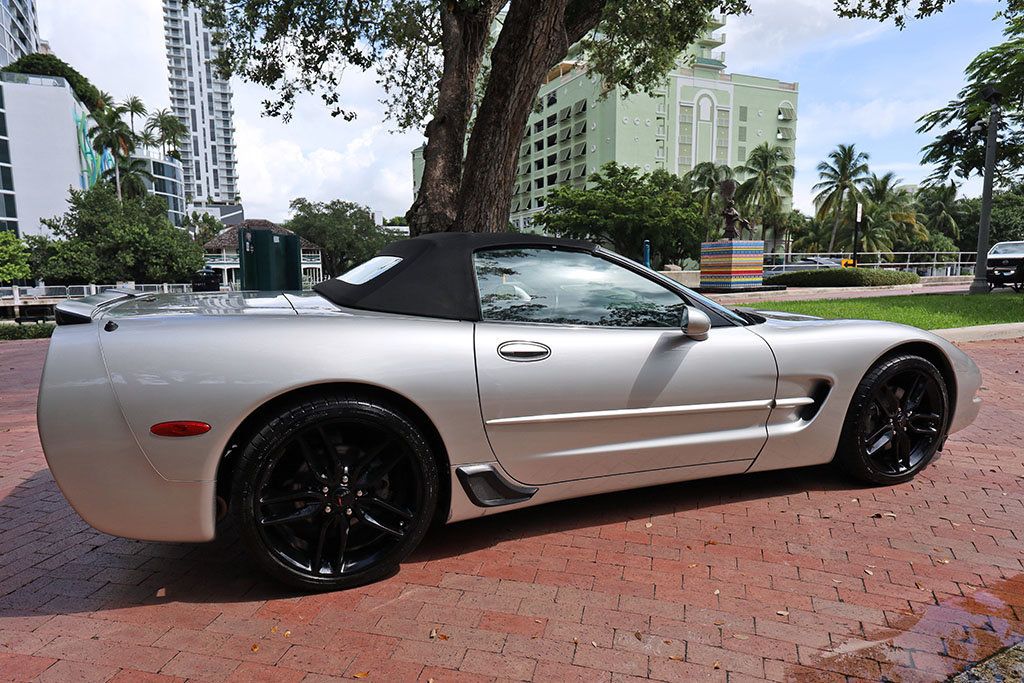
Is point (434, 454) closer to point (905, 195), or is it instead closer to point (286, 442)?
point (286, 442)

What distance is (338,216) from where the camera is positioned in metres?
68.9

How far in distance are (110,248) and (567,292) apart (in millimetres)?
47380

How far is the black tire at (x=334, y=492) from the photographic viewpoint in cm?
230

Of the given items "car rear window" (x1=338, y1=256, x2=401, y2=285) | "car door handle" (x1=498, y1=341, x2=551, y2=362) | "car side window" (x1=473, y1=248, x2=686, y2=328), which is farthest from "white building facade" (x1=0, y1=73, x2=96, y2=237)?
"car door handle" (x1=498, y1=341, x2=551, y2=362)

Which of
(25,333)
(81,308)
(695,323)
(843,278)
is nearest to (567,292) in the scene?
(695,323)

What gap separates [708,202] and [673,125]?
19.3 meters

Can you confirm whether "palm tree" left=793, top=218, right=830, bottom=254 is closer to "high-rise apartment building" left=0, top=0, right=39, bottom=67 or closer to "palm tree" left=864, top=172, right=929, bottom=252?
"palm tree" left=864, top=172, right=929, bottom=252

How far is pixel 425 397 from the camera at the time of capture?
2473 millimetres

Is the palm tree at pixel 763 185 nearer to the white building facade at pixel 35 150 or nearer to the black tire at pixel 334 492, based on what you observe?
the white building facade at pixel 35 150

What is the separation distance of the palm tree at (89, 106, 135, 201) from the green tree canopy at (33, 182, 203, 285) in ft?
83.9

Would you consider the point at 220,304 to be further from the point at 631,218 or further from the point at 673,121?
the point at 673,121

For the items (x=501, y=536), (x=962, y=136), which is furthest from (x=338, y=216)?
(x=501, y=536)

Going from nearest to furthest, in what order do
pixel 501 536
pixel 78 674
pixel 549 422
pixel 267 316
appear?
pixel 78 674 → pixel 267 316 → pixel 549 422 → pixel 501 536

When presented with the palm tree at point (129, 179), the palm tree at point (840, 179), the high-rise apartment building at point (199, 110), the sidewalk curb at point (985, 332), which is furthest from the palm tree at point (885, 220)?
the high-rise apartment building at point (199, 110)
